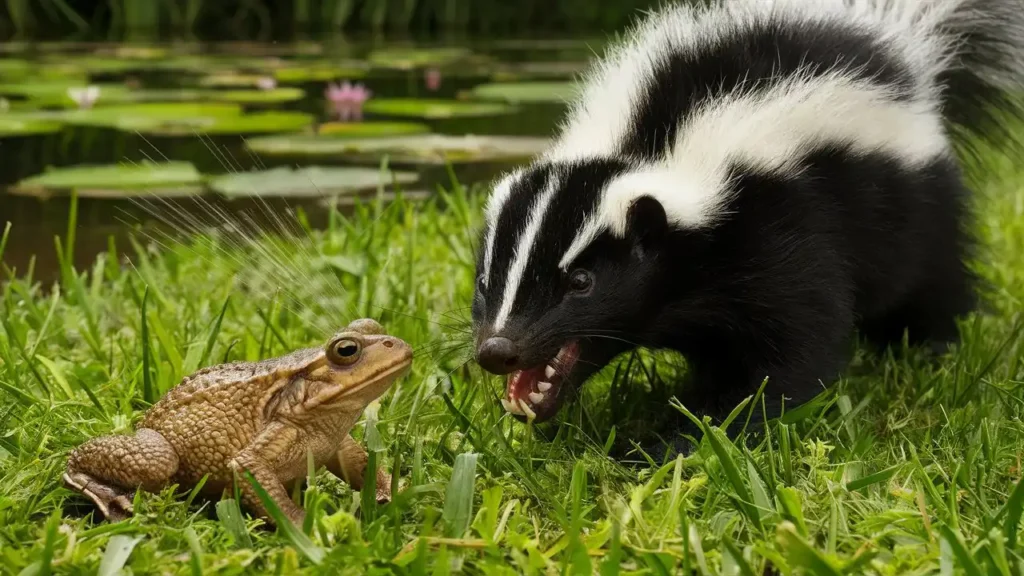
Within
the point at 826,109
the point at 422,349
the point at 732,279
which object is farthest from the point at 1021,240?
the point at 422,349

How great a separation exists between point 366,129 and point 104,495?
166 inches

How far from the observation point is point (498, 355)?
2.13 m

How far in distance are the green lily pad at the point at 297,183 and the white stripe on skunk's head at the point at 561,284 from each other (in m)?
2.26

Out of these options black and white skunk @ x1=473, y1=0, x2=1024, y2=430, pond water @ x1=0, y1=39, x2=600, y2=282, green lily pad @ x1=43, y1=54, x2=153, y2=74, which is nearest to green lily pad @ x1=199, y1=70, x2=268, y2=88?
pond water @ x1=0, y1=39, x2=600, y2=282

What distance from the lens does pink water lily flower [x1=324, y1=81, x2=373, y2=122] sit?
611 cm

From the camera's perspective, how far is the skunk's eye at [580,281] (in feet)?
7.54

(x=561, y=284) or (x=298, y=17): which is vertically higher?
(x=298, y=17)

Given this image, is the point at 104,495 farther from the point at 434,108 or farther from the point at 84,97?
the point at 434,108

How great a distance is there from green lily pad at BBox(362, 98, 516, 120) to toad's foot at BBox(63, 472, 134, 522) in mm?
4596

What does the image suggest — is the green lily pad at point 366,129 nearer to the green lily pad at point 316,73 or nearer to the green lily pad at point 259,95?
the green lily pad at point 259,95

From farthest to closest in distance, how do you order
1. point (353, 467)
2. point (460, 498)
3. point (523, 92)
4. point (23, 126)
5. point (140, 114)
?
1. point (523, 92)
2. point (140, 114)
3. point (23, 126)
4. point (353, 467)
5. point (460, 498)

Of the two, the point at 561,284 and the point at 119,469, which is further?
the point at 561,284

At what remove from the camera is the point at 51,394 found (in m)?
2.43

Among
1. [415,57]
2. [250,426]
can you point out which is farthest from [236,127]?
Result: [250,426]
